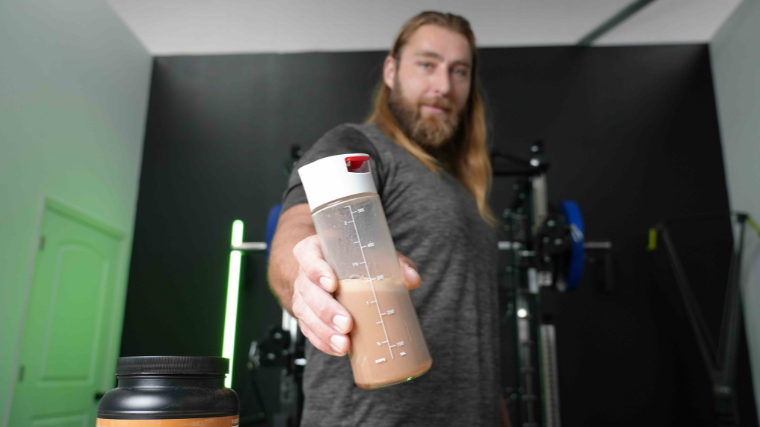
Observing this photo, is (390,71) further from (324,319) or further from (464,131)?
(324,319)

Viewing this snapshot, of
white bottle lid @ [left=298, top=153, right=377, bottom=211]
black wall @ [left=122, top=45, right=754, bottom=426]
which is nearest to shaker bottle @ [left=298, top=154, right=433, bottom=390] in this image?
white bottle lid @ [left=298, top=153, right=377, bottom=211]

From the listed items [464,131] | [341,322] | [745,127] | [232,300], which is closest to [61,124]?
[232,300]

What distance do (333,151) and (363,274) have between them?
1.37ft

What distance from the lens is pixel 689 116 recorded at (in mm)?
4289

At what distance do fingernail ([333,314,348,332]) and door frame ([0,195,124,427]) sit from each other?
3.11 meters

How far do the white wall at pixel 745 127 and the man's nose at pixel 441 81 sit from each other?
3.35 metres

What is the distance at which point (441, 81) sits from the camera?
4.48 feet

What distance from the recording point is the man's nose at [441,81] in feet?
4.43

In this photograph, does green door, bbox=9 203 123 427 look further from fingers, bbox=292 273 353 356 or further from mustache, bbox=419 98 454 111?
fingers, bbox=292 273 353 356

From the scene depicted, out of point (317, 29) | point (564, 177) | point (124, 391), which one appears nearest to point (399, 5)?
point (317, 29)

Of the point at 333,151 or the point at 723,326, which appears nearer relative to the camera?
the point at 333,151

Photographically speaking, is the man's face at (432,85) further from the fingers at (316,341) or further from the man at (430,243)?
the fingers at (316,341)

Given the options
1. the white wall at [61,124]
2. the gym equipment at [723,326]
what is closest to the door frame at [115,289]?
the white wall at [61,124]

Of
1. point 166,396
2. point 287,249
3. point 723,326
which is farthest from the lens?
point 723,326
